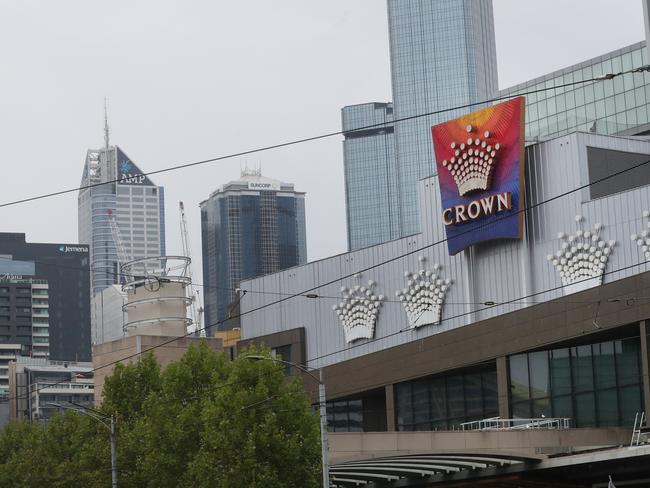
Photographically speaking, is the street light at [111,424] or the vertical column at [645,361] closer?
the vertical column at [645,361]

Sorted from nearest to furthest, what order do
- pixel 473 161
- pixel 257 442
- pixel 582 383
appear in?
pixel 257 442 → pixel 582 383 → pixel 473 161

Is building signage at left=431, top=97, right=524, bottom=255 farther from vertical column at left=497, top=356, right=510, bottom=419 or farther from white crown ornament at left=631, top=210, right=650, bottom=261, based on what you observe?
white crown ornament at left=631, top=210, right=650, bottom=261

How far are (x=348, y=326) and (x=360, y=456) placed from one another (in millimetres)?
21933

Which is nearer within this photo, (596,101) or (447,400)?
(447,400)

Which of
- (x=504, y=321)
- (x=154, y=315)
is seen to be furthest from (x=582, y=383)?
(x=154, y=315)

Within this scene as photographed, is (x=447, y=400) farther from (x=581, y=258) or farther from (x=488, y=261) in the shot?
(x=581, y=258)

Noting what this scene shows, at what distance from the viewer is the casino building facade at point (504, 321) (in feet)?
233

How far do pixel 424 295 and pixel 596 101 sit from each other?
63.9 meters

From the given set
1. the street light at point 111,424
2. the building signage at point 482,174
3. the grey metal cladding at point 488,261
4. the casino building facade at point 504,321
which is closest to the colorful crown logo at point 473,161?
the building signage at point 482,174

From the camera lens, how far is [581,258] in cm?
7650

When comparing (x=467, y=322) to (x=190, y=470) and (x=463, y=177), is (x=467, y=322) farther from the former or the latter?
(x=190, y=470)

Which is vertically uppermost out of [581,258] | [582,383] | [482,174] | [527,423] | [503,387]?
[482,174]

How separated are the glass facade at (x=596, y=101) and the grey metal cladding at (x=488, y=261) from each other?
4226 centimetres

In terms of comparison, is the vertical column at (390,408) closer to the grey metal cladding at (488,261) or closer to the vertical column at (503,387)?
the grey metal cladding at (488,261)
